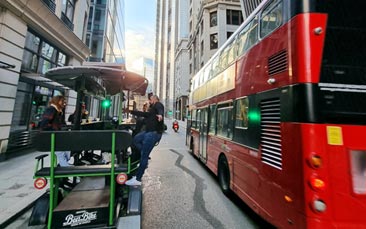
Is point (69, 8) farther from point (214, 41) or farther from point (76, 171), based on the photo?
point (214, 41)

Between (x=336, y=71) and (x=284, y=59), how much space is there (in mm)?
617

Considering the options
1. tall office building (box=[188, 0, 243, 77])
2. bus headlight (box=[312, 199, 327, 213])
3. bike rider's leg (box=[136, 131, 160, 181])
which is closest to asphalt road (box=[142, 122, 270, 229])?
bike rider's leg (box=[136, 131, 160, 181])

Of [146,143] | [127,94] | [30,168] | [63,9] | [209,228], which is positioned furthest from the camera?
[63,9]

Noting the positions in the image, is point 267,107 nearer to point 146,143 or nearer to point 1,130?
point 146,143

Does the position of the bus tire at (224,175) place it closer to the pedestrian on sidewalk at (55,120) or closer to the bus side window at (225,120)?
the bus side window at (225,120)

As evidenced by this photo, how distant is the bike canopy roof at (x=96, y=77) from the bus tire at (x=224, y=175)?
2.92 metres

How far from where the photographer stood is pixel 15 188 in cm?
464

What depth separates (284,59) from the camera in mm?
2719

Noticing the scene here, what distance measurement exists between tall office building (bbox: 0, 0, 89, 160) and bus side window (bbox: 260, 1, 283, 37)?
25.7ft

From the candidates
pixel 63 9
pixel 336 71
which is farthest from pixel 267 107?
pixel 63 9

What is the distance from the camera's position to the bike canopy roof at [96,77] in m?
3.70

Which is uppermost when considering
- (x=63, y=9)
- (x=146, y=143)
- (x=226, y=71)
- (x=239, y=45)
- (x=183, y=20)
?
(x=183, y=20)

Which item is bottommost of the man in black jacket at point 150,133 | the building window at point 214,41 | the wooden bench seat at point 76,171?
the wooden bench seat at point 76,171

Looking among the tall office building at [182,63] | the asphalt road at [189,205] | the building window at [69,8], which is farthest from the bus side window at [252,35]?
the tall office building at [182,63]
